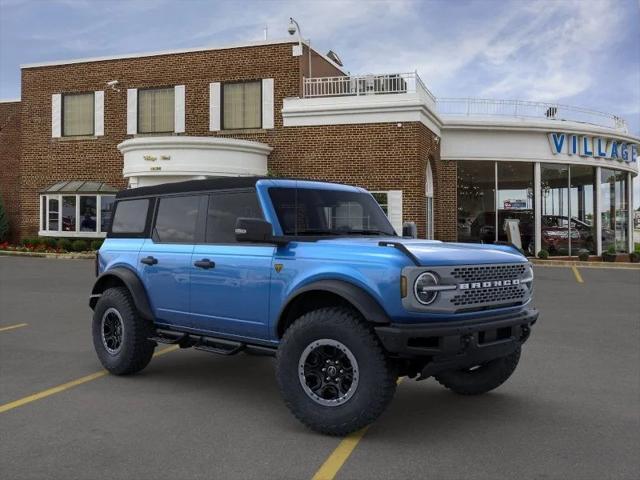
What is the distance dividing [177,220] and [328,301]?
6.85 ft

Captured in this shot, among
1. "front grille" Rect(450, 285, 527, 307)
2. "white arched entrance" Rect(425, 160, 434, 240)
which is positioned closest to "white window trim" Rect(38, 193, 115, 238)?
"white arched entrance" Rect(425, 160, 434, 240)

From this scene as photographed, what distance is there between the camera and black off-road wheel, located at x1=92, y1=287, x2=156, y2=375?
20.7ft

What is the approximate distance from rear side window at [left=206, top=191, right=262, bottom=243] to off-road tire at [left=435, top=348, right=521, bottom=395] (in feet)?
7.32

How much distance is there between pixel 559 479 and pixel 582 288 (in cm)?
1194

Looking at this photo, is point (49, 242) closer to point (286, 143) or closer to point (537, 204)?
point (286, 143)

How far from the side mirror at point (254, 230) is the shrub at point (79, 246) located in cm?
2082

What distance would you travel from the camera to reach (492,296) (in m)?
4.84

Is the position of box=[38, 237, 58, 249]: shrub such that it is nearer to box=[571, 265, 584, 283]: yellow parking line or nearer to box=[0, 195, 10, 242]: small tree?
box=[0, 195, 10, 242]: small tree

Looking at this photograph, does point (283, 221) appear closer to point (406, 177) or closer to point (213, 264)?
point (213, 264)

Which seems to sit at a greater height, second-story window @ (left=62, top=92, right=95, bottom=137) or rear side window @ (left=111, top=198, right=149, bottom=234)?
second-story window @ (left=62, top=92, right=95, bottom=137)

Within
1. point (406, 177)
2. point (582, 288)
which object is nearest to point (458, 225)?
point (406, 177)

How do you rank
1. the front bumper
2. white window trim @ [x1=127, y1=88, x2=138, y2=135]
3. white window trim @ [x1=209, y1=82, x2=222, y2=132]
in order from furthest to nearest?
white window trim @ [x1=127, y1=88, x2=138, y2=135]
white window trim @ [x1=209, y1=82, x2=222, y2=132]
the front bumper

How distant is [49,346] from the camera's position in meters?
8.05

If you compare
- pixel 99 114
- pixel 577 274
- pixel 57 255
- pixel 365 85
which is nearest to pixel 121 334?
pixel 577 274
